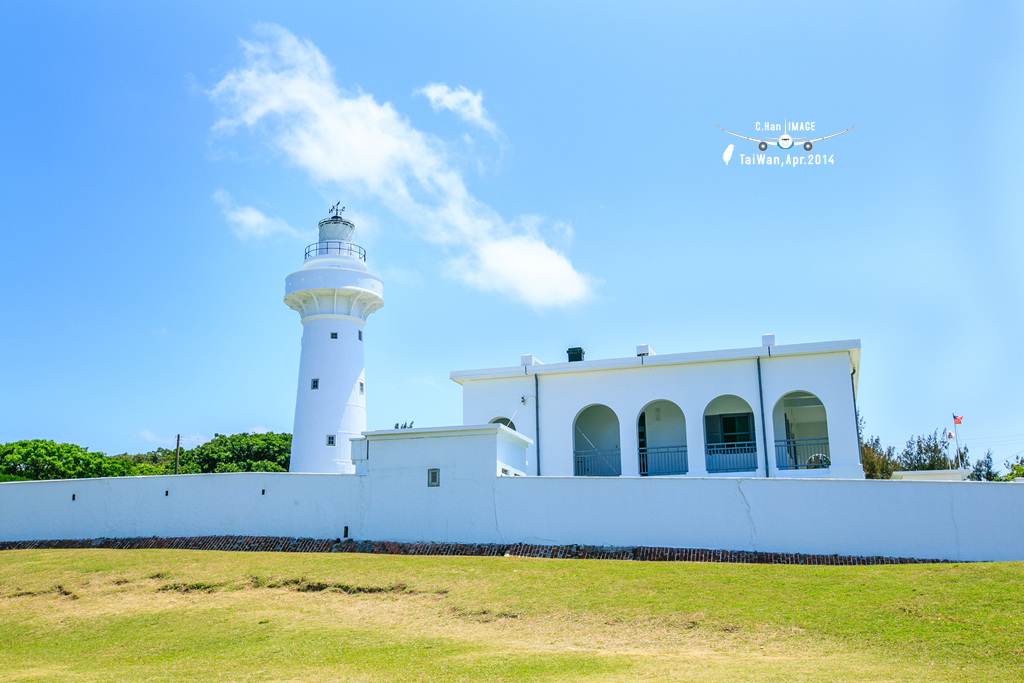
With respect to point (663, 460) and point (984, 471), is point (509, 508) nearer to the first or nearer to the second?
point (663, 460)

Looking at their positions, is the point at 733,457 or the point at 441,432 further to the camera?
the point at 733,457

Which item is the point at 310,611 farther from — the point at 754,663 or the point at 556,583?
the point at 754,663

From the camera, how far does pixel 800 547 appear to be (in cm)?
1443

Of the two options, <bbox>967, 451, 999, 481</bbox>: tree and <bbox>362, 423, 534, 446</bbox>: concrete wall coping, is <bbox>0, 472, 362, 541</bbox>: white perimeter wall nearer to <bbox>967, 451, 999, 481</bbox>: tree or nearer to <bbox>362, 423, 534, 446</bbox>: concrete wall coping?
<bbox>362, 423, 534, 446</bbox>: concrete wall coping

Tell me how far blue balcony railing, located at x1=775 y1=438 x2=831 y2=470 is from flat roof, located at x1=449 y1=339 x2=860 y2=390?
229 centimetres

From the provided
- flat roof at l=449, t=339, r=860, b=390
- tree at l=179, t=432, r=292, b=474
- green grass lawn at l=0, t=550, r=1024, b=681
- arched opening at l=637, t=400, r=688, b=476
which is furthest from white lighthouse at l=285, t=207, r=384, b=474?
tree at l=179, t=432, r=292, b=474

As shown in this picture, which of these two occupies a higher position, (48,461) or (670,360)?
(670,360)

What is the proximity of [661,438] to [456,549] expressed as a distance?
8457 mm

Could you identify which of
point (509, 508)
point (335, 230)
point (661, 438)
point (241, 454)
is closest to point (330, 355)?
point (335, 230)

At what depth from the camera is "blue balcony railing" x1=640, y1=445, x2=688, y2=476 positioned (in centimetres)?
2123

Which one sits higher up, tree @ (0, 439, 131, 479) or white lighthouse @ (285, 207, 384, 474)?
white lighthouse @ (285, 207, 384, 474)

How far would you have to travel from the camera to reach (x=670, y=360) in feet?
68.4

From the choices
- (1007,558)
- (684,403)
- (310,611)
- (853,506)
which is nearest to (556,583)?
(310,611)

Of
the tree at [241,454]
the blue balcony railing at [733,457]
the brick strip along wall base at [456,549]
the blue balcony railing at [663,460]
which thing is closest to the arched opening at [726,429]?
the blue balcony railing at [733,457]
